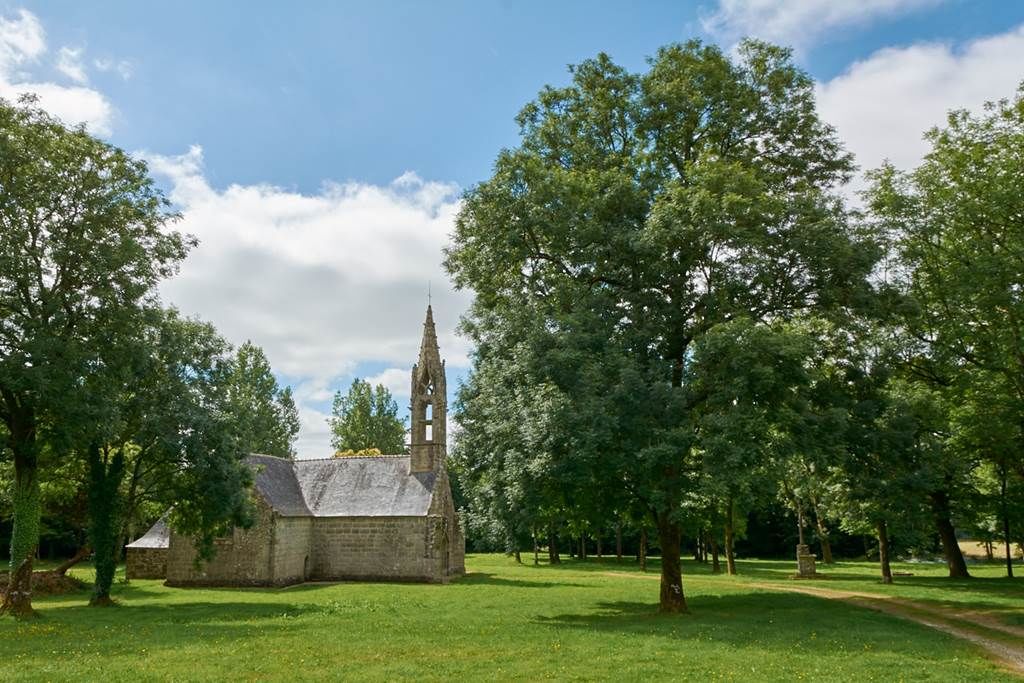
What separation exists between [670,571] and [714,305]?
7.81 metres

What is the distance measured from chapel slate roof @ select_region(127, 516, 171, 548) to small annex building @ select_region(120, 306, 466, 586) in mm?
49

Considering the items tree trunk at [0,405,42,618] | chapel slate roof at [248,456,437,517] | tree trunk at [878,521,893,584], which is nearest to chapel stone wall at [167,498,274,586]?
chapel slate roof at [248,456,437,517]

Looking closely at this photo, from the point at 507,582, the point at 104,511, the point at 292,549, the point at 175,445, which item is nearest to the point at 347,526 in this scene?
the point at 292,549

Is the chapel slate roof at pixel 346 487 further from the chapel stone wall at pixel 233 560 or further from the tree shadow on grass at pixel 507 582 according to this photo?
the tree shadow on grass at pixel 507 582

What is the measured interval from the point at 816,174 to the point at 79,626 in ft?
81.3

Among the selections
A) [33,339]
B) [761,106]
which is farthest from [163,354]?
[761,106]

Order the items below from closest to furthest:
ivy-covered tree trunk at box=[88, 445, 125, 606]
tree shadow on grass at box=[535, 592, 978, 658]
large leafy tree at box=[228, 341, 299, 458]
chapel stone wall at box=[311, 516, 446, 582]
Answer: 1. tree shadow on grass at box=[535, 592, 978, 658]
2. ivy-covered tree trunk at box=[88, 445, 125, 606]
3. chapel stone wall at box=[311, 516, 446, 582]
4. large leafy tree at box=[228, 341, 299, 458]

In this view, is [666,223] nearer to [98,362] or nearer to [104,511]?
[98,362]

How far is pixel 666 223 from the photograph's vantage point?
20.0m

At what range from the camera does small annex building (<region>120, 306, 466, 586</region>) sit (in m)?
33.8

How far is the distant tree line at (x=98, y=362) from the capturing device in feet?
68.3

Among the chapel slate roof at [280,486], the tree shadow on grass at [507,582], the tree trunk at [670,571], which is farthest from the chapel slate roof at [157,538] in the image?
the tree trunk at [670,571]

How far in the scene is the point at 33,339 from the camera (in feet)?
66.7

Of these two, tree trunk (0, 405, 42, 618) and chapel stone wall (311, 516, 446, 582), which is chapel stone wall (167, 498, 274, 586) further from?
tree trunk (0, 405, 42, 618)
